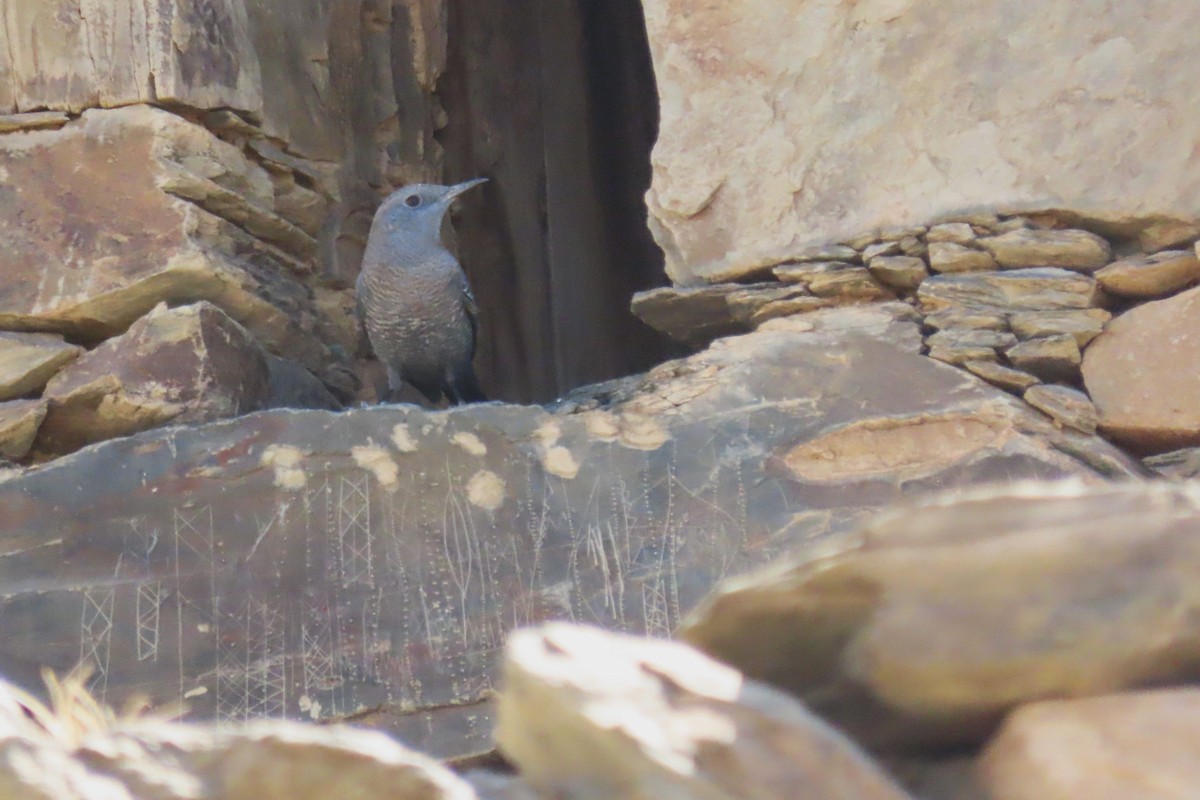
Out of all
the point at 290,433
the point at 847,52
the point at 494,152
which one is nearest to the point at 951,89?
the point at 847,52

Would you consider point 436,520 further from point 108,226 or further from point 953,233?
point 953,233

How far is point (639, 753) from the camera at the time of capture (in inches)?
40.8

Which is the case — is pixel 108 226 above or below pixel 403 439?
above

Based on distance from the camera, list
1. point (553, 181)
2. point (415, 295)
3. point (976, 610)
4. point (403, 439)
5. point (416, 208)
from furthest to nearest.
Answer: point (553, 181) → point (416, 208) → point (415, 295) → point (403, 439) → point (976, 610)

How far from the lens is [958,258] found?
3275 mm

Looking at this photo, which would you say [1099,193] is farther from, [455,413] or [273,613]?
[273,613]

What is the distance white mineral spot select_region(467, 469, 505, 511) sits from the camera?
3092 mm

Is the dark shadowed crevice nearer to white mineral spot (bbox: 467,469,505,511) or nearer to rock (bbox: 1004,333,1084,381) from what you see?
white mineral spot (bbox: 467,469,505,511)

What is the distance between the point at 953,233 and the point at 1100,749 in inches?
93.0

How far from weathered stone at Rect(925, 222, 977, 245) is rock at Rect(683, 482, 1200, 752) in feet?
6.94

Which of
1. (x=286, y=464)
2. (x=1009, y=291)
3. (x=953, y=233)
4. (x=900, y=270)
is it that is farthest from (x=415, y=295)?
(x=1009, y=291)

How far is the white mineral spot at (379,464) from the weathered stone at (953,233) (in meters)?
1.40

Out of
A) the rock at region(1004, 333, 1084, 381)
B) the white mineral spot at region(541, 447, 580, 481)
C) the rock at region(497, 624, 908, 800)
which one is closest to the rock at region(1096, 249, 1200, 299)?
the rock at region(1004, 333, 1084, 381)

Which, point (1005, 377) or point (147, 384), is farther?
point (147, 384)
